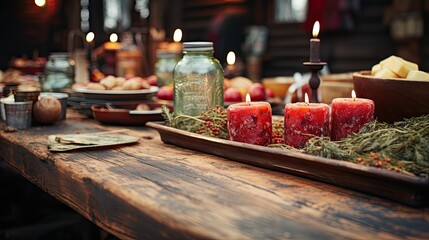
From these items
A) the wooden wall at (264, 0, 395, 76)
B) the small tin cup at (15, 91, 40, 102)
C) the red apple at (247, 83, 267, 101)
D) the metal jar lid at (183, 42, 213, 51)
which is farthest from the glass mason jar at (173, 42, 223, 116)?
the wooden wall at (264, 0, 395, 76)

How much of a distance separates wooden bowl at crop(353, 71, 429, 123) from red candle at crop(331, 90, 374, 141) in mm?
116

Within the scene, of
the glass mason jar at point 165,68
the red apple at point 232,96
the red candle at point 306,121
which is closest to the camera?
the red candle at point 306,121

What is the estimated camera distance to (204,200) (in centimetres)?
113

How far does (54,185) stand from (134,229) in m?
0.57

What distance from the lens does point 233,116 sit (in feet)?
5.07

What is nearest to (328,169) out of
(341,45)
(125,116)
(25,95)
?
(125,116)

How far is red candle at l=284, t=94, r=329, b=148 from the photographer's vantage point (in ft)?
4.74

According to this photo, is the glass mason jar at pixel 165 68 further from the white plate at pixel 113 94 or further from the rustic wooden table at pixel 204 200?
the rustic wooden table at pixel 204 200

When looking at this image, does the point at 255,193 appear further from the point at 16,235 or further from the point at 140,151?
the point at 16,235

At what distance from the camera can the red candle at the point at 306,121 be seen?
1445mm

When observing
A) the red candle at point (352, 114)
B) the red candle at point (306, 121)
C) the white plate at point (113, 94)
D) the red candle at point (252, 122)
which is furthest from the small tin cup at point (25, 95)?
the red candle at point (352, 114)

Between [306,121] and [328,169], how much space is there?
23cm

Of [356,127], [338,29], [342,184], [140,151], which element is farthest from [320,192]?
[338,29]

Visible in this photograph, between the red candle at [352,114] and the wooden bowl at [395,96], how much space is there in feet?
0.38
